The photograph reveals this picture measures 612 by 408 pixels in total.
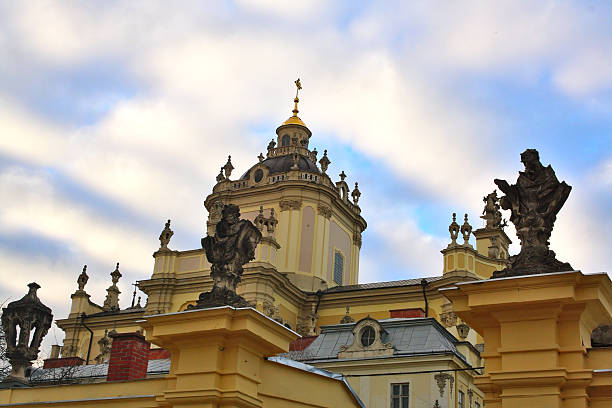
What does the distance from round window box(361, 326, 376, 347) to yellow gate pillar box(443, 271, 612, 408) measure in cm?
1320

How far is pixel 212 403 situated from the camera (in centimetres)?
1166

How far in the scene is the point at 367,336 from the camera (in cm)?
2445

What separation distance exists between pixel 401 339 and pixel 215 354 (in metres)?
13.7

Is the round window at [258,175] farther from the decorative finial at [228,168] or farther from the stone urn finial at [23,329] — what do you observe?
→ the stone urn finial at [23,329]

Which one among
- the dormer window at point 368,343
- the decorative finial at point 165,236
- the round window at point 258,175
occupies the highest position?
the round window at point 258,175

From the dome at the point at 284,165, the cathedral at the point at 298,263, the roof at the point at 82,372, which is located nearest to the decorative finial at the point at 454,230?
the cathedral at the point at 298,263

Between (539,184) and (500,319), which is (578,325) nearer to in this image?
(500,319)

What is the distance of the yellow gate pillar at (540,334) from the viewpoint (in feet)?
34.3

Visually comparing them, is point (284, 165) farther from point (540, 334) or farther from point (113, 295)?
point (540, 334)

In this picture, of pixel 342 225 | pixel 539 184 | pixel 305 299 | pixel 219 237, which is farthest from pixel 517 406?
pixel 342 225

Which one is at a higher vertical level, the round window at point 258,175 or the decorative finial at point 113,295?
the round window at point 258,175

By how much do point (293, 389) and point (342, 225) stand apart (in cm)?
3763

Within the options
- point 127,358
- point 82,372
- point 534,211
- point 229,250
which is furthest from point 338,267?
point 534,211

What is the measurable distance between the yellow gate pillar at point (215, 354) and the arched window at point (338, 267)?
36919 millimetres
